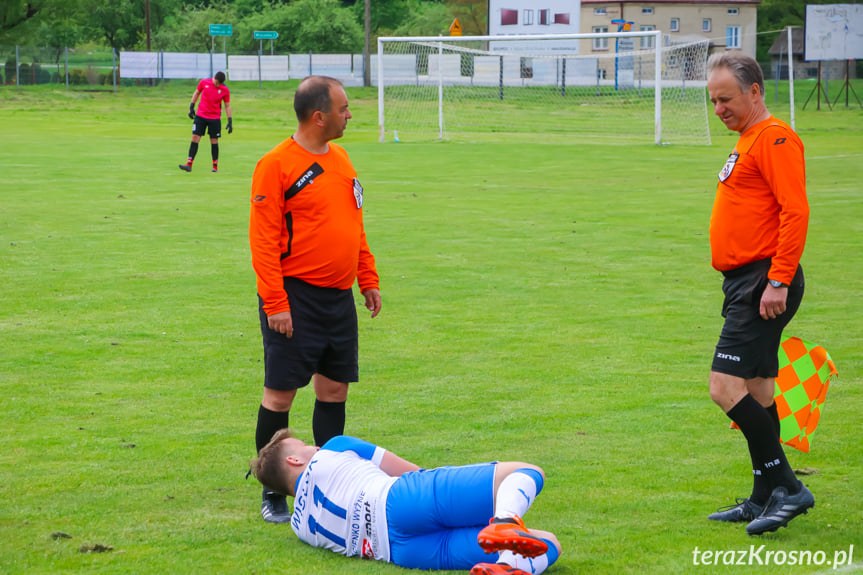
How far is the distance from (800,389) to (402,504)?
7.93 ft

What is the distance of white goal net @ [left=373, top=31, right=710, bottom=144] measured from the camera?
34406 mm

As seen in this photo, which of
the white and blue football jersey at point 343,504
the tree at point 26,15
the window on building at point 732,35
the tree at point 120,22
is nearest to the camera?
the white and blue football jersey at point 343,504

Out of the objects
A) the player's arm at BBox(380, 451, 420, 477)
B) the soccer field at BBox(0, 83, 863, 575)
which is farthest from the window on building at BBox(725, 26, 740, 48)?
the player's arm at BBox(380, 451, 420, 477)

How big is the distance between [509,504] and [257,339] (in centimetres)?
511

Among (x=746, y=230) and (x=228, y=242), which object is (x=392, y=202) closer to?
(x=228, y=242)

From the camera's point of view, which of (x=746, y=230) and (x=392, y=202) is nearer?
(x=746, y=230)

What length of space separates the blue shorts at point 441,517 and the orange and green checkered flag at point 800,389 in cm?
195

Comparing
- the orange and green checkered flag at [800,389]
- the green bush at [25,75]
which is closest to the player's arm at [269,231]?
the orange and green checkered flag at [800,389]

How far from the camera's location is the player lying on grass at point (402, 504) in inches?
162

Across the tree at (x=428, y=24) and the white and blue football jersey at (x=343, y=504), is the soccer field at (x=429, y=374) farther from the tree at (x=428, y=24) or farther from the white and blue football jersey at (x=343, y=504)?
the tree at (x=428, y=24)

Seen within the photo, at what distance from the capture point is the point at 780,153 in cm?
460

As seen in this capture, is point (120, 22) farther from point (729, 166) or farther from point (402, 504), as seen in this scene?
point (402, 504)

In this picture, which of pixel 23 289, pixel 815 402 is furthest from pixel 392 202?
pixel 815 402

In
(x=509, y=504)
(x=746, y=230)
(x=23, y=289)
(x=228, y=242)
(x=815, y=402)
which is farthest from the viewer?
(x=228, y=242)
